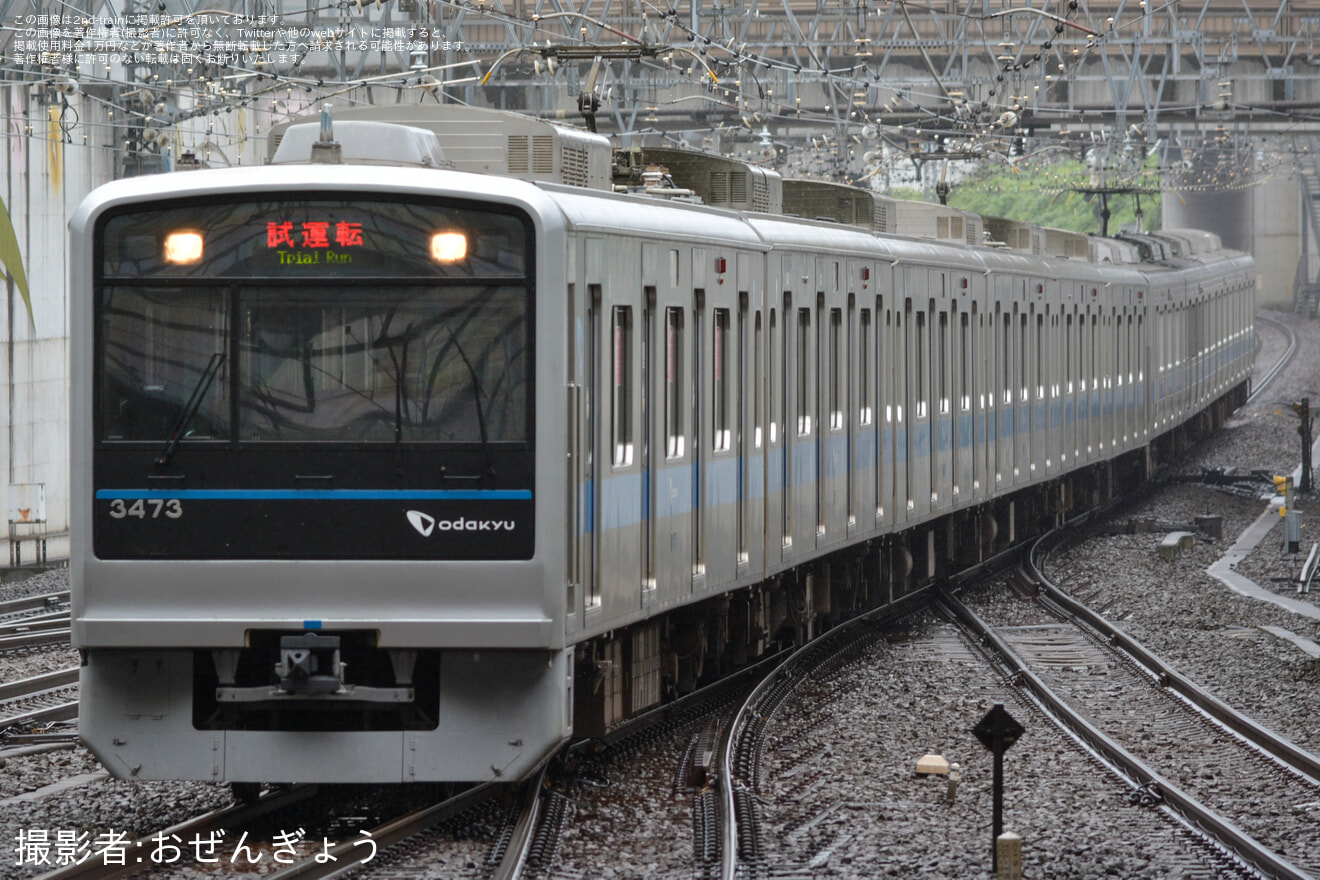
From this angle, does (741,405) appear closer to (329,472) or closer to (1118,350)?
(329,472)

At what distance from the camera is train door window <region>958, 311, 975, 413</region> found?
60.2ft

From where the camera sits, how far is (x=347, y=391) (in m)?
8.68

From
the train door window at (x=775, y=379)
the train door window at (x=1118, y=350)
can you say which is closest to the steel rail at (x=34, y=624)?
the train door window at (x=775, y=379)

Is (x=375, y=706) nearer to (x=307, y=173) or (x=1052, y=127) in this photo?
(x=307, y=173)

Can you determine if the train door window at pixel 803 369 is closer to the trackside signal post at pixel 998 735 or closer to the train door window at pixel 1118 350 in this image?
the trackside signal post at pixel 998 735

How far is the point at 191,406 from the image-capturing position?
864 centimetres

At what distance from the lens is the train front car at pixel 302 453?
Result: 8.62 m

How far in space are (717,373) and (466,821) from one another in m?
3.18

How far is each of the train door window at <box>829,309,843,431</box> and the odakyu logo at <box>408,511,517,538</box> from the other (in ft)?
18.4

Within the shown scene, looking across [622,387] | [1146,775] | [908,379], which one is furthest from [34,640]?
[1146,775]

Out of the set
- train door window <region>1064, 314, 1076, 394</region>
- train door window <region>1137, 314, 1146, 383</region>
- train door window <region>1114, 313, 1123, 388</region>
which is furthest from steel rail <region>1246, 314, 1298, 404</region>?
train door window <region>1064, 314, 1076, 394</region>

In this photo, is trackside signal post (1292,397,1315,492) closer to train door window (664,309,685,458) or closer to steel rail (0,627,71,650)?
steel rail (0,627,71,650)

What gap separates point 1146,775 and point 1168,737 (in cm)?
176

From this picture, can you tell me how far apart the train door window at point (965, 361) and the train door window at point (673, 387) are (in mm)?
7825
